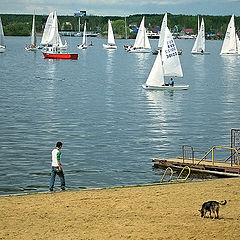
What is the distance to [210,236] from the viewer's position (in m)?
17.1

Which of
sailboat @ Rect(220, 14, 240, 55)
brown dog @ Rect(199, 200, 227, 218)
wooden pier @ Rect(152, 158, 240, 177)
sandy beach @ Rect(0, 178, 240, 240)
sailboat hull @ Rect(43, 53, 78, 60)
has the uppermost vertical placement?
brown dog @ Rect(199, 200, 227, 218)

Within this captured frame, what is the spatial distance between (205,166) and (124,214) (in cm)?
1205

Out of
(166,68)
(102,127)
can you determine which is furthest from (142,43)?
(102,127)

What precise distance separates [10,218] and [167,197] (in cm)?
539

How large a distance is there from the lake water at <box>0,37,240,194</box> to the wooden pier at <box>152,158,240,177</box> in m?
0.80

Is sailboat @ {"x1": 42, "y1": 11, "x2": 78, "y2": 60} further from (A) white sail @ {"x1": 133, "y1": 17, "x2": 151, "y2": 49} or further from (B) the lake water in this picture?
(B) the lake water

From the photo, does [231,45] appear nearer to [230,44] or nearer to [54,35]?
[230,44]

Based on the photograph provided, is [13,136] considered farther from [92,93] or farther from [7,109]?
[92,93]

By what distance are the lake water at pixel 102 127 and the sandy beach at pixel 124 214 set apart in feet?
21.3

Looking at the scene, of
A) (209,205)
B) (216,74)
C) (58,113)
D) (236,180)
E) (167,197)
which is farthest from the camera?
(216,74)

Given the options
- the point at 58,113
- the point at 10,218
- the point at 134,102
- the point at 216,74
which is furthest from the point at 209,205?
the point at 216,74

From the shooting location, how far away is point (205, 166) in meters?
31.1

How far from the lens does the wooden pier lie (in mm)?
29641

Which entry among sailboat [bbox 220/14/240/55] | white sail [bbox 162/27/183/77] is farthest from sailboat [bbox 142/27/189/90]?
sailboat [bbox 220/14/240/55]
